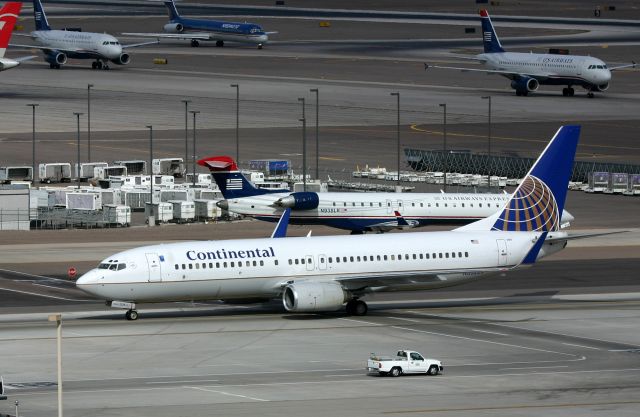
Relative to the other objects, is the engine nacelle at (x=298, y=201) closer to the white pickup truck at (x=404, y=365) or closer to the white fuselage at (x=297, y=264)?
the white fuselage at (x=297, y=264)

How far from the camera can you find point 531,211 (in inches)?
3322

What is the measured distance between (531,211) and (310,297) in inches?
560

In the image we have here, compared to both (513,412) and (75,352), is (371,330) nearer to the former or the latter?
(75,352)

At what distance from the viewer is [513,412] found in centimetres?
5541

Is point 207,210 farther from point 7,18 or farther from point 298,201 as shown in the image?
point 7,18

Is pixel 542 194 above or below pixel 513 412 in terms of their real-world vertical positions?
above

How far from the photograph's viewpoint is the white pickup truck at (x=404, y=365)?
6306 centimetres

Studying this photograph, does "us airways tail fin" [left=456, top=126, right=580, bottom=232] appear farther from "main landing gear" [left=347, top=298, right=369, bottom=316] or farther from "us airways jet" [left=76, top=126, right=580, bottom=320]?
"main landing gear" [left=347, top=298, right=369, bottom=316]

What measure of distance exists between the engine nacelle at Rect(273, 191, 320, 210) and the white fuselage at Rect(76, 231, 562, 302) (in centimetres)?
2599

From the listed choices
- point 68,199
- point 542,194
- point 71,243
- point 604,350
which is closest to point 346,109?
point 68,199

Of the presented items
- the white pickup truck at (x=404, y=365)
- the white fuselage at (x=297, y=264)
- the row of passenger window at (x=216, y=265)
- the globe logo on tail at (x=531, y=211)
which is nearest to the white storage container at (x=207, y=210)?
the globe logo on tail at (x=531, y=211)

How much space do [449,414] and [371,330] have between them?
2051cm

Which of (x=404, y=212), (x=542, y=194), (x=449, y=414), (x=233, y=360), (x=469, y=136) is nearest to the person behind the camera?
(x=449, y=414)

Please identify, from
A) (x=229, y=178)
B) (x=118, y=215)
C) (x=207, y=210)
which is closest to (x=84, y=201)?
(x=118, y=215)
